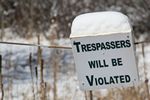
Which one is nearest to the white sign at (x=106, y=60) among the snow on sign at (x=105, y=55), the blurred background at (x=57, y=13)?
the snow on sign at (x=105, y=55)

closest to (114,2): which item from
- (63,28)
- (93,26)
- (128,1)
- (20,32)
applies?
(128,1)

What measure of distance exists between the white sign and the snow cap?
0.09 ft

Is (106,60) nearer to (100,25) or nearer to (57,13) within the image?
(100,25)

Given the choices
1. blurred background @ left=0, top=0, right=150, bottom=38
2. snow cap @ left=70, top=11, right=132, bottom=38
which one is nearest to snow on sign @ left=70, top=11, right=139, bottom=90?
snow cap @ left=70, top=11, right=132, bottom=38

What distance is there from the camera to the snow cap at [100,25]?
2029mm

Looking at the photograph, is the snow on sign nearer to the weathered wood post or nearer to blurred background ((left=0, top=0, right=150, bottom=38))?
the weathered wood post

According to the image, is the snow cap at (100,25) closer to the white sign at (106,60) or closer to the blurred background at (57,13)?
the white sign at (106,60)

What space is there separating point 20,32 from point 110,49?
278 inches

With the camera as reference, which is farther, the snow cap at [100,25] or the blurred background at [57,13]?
the blurred background at [57,13]

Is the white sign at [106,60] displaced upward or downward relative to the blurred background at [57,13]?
upward

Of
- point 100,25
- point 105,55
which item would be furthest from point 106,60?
point 100,25

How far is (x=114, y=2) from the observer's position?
901 cm

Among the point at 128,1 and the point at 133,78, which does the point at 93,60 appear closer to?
the point at 133,78

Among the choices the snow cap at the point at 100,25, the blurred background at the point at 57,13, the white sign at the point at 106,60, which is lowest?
the blurred background at the point at 57,13
